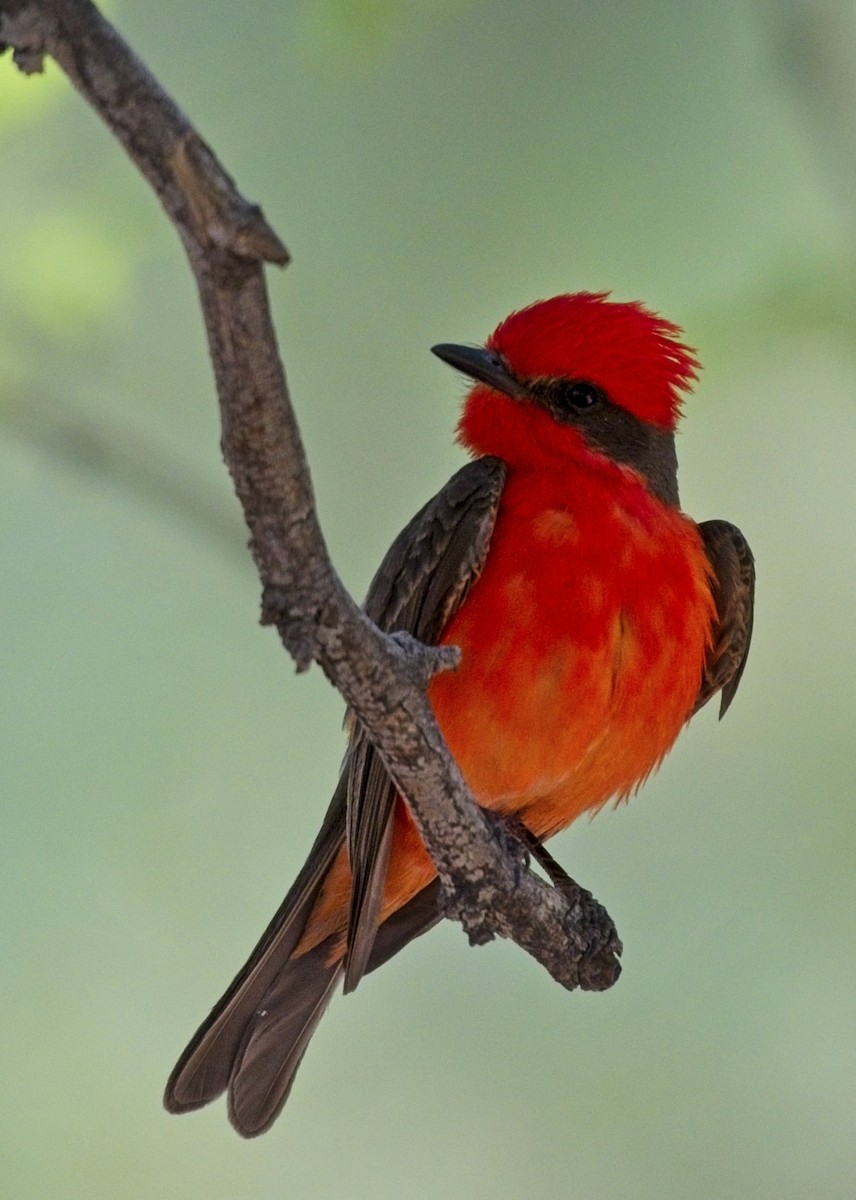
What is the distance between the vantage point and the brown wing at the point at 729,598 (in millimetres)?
4867

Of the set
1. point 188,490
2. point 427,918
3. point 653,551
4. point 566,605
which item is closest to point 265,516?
point 188,490

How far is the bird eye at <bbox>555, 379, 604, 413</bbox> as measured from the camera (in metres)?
4.75

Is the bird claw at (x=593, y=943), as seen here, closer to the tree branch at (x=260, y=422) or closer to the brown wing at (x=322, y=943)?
the brown wing at (x=322, y=943)

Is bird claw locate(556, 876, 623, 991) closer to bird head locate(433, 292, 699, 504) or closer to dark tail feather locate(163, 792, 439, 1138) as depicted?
dark tail feather locate(163, 792, 439, 1138)

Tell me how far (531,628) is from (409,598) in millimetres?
341

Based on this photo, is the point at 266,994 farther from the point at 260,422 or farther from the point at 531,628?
the point at 260,422

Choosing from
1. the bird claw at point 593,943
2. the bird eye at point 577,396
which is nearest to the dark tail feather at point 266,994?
the bird claw at point 593,943

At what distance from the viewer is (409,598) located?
4262 mm

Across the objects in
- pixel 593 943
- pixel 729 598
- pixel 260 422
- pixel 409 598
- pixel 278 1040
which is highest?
pixel 729 598

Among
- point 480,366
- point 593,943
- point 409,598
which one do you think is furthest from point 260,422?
point 593,943

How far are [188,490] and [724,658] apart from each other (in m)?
2.08

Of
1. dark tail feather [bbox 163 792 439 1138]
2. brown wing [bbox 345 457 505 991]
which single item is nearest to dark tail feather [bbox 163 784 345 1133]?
dark tail feather [bbox 163 792 439 1138]

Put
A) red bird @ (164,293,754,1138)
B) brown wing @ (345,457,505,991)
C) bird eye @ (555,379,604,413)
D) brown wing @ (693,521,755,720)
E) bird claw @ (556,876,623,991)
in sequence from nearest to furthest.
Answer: brown wing @ (345,457,505,991) → red bird @ (164,293,754,1138) → bird claw @ (556,876,623,991) → bird eye @ (555,379,604,413) → brown wing @ (693,521,755,720)

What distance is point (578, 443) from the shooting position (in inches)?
184
